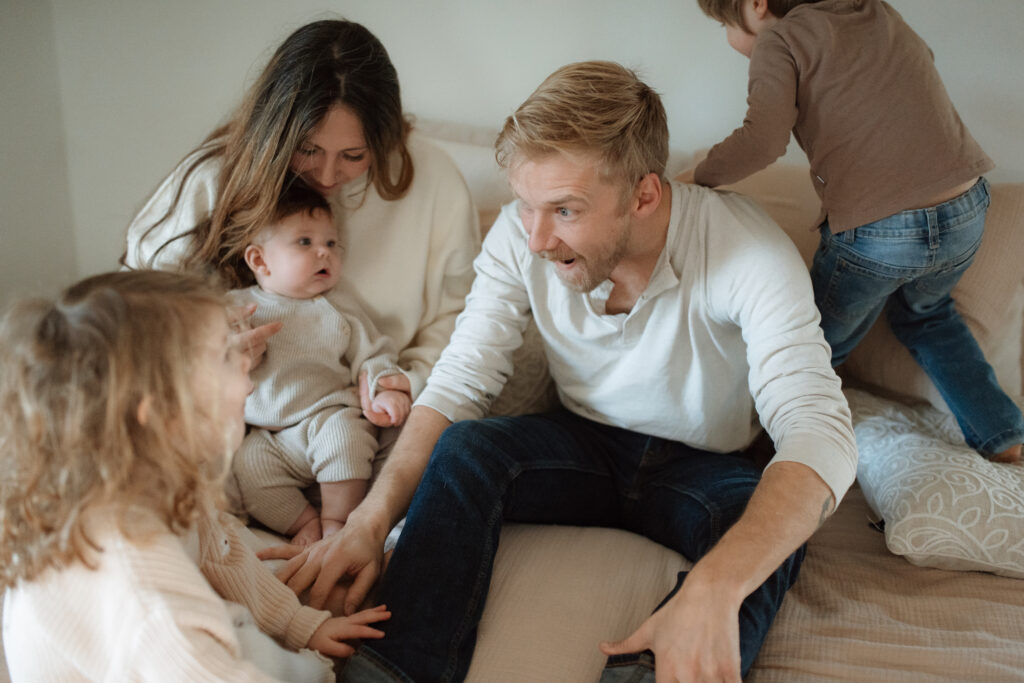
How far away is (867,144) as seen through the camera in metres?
1.46

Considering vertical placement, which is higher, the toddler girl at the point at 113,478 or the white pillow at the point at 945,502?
the toddler girl at the point at 113,478

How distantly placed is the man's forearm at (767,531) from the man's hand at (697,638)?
22mm

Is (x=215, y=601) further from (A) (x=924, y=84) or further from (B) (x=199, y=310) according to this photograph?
(A) (x=924, y=84)

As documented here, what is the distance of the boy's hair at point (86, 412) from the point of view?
2.65 feet

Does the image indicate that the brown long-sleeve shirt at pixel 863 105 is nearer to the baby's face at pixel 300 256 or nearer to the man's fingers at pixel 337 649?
the baby's face at pixel 300 256

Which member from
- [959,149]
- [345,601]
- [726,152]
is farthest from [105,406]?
[959,149]

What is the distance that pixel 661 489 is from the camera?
1.46 metres

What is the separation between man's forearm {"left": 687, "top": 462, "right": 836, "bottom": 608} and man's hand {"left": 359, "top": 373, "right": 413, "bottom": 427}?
71 cm

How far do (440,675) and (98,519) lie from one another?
0.49 m

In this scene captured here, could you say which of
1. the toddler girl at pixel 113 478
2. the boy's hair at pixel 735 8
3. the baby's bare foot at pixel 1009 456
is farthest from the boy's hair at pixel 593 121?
the baby's bare foot at pixel 1009 456

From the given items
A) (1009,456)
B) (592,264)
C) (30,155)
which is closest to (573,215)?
(592,264)

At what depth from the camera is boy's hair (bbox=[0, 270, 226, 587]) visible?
81 centimetres

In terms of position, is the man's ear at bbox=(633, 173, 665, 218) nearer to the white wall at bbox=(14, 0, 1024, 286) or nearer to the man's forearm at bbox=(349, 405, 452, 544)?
the man's forearm at bbox=(349, 405, 452, 544)

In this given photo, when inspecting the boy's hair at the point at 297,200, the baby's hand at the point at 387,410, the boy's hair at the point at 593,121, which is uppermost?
the boy's hair at the point at 593,121
